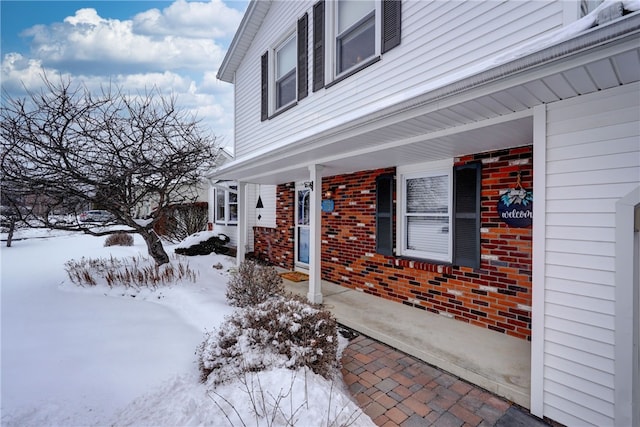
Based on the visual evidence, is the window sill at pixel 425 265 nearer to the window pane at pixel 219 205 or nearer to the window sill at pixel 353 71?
the window sill at pixel 353 71

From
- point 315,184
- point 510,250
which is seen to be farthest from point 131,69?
point 510,250

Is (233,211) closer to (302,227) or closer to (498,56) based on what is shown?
(302,227)

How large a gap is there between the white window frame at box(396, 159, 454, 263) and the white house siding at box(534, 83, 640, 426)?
1.99m

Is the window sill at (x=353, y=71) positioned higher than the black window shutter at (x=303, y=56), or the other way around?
the black window shutter at (x=303, y=56)

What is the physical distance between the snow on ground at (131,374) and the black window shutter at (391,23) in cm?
431

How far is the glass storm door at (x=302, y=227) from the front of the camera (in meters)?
7.36

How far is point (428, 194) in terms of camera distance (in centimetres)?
472

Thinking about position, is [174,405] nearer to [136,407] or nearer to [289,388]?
[136,407]

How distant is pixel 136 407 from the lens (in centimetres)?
237

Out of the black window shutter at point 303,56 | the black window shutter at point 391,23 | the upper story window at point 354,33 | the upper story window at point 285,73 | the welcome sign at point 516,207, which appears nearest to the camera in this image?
the welcome sign at point 516,207

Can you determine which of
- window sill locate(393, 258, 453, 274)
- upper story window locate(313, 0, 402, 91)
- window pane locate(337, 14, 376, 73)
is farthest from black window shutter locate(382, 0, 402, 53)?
window sill locate(393, 258, 453, 274)

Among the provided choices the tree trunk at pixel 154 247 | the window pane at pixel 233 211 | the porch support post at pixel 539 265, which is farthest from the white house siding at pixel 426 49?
the window pane at pixel 233 211

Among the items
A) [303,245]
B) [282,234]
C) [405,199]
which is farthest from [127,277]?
[405,199]

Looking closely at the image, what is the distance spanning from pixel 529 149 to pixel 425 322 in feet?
8.40
